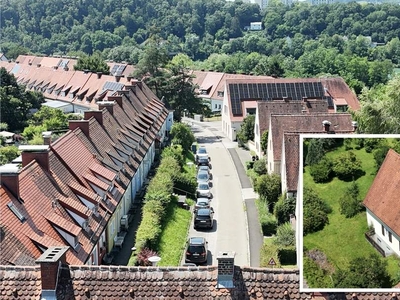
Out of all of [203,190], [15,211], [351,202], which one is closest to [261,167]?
[203,190]

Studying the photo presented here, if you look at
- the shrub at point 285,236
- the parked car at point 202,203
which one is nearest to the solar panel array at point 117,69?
the parked car at point 202,203

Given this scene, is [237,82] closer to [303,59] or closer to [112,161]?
[112,161]

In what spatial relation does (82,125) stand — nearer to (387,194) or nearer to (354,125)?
(354,125)

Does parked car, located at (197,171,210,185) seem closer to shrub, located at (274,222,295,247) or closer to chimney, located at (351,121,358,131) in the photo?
chimney, located at (351,121,358,131)

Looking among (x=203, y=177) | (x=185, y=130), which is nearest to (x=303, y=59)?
(x=185, y=130)

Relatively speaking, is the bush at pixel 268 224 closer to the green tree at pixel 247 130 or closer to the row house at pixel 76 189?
the row house at pixel 76 189
